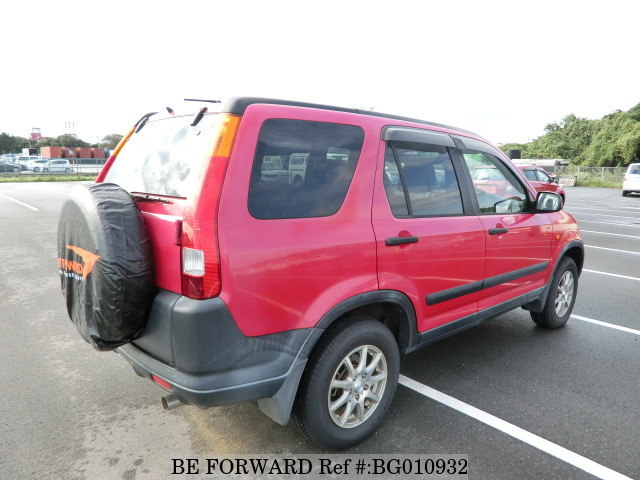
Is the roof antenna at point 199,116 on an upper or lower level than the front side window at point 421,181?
upper

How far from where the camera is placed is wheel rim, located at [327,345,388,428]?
2.56m

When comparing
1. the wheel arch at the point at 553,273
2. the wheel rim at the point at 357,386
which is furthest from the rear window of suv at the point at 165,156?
the wheel arch at the point at 553,273

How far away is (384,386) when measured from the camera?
277 cm

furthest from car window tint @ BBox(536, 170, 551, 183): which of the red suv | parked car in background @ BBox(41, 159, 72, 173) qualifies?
parked car in background @ BBox(41, 159, 72, 173)

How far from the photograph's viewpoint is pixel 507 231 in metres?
3.57

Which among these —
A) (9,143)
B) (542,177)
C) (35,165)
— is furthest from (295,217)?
(9,143)

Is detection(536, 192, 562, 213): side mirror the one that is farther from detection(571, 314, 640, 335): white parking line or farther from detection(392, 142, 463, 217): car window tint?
detection(571, 314, 640, 335): white parking line

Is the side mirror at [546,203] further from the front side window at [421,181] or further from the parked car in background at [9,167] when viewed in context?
the parked car in background at [9,167]

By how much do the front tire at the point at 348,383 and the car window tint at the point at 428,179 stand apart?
85 centimetres

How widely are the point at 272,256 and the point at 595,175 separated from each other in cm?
4257

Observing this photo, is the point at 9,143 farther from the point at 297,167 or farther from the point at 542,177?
the point at 297,167

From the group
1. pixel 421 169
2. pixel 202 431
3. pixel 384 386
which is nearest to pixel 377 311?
pixel 384 386

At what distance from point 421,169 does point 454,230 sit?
49 cm

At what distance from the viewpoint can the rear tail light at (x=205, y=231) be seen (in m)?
2.00
